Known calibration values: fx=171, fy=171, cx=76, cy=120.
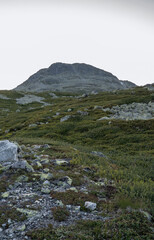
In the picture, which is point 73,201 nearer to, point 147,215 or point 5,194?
point 147,215

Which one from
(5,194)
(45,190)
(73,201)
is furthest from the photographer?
(45,190)

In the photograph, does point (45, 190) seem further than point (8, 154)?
No

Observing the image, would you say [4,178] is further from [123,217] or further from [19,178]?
[123,217]

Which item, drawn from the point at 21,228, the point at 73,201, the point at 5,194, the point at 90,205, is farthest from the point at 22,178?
the point at 90,205

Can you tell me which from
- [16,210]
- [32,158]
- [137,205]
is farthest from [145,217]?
[32,158]

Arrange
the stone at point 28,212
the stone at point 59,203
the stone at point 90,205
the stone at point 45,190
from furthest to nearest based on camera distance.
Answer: the stone at point 45,190 → the stone at point 59,203 → the stone at point 90,205 → the stone at point 28,212

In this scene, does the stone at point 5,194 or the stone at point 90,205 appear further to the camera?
the stone at point 5,194

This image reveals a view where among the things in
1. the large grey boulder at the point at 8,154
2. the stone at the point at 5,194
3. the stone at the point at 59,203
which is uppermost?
the large grey boulder at the point at 8,154

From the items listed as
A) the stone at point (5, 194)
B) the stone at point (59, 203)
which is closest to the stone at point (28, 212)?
the stone at point (59, 203)

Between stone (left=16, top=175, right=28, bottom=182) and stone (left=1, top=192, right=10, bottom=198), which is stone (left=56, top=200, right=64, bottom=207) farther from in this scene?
stone (left=16, top=175, right=28, bottom=182)

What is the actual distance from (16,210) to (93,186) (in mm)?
4690

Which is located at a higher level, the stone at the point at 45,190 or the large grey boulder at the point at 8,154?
the large grey boulder at the point at 8,154

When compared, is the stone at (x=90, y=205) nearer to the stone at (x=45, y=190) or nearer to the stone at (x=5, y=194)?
the stone at (x=45, y=190)

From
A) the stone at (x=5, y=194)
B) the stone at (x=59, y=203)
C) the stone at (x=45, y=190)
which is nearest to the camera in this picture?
the stone at (x=59, y=203)
